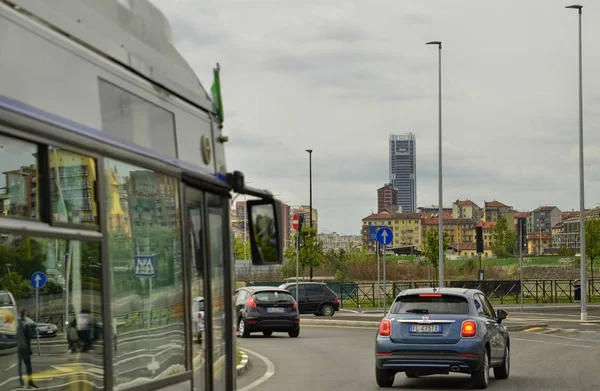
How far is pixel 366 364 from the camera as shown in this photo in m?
23.0

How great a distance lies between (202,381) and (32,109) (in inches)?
101

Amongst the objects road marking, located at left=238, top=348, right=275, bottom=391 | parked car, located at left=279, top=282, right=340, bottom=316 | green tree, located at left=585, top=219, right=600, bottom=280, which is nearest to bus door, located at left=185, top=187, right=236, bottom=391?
road marking, located at left=238, top=348, right=275, bottom=391

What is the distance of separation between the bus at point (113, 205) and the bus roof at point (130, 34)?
0.03ft

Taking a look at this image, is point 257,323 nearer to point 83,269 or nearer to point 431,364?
point 431,364

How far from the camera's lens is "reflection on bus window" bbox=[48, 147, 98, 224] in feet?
14.8

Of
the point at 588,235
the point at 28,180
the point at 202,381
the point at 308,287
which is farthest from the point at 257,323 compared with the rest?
the point at 588,235

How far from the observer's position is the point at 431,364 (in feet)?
59.0

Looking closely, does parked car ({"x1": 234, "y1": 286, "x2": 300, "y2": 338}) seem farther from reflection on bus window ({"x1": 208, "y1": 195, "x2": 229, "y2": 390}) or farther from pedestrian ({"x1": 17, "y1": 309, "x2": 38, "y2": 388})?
pedestrian ({"x1": 17, "y1": 309, "x2": 38, "y2": 388})

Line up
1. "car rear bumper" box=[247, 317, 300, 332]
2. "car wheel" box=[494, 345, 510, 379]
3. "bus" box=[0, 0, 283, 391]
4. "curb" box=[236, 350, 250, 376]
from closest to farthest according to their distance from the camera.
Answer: "bus" box=[0, 0, 283, 391], "car wheel" box=[494, 345, 510, 379], "curb" box=[236, 350, 250, 376], "car rear bumper" box=[247, 317, 300, 332]

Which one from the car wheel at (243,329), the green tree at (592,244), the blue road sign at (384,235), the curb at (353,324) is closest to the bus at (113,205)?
the car wheel at (243,329)

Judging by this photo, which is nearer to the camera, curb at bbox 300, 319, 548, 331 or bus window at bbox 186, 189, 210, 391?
bus window at bbox 186, 189, 210, 391

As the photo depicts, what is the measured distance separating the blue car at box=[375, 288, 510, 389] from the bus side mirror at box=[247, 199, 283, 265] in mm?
11055

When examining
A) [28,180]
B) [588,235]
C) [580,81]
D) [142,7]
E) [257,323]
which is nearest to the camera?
[28,180]

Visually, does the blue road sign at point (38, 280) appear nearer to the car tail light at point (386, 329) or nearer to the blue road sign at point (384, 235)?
the car tail light at point (386, 329)
